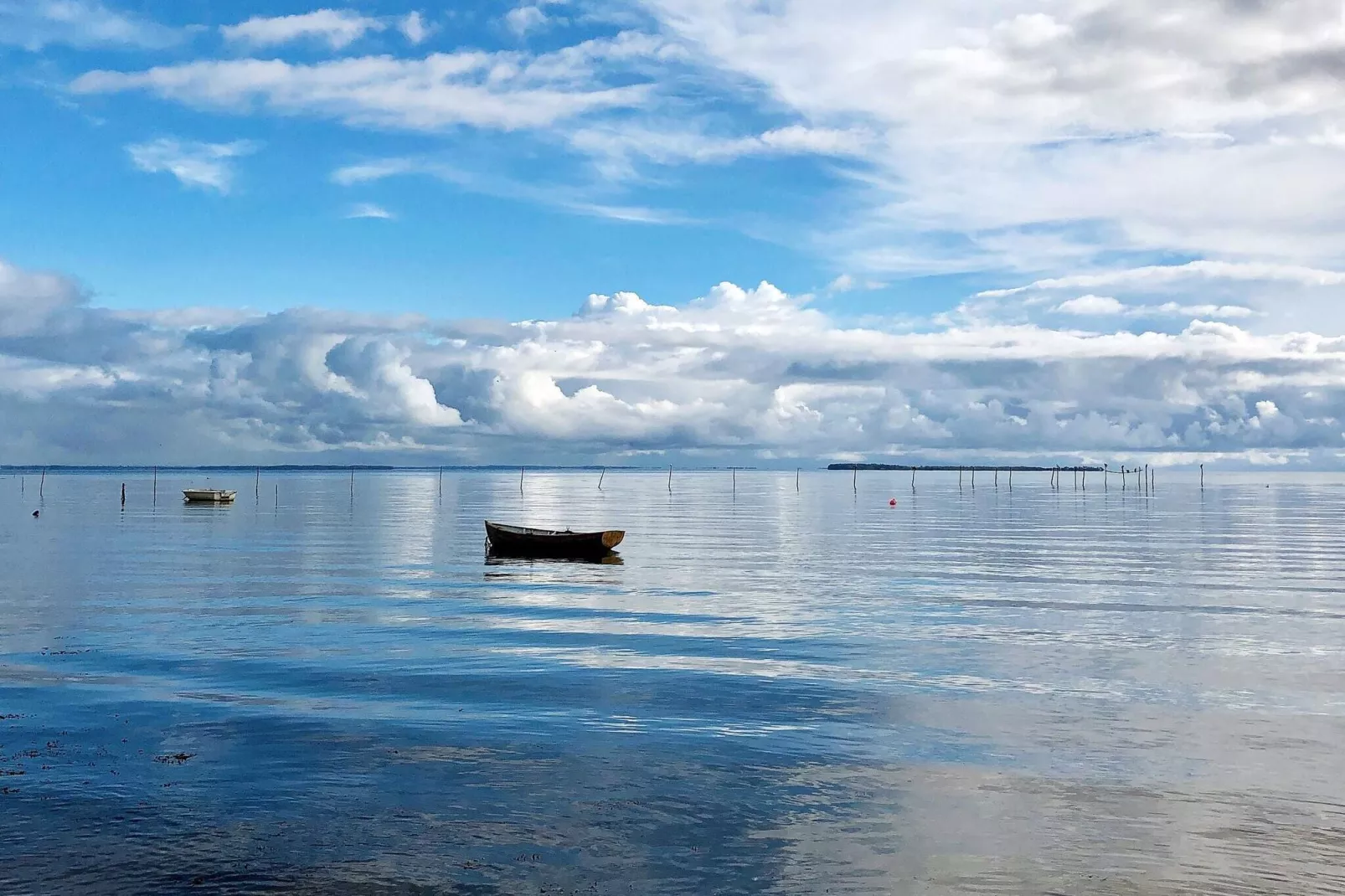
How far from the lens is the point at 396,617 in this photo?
39875 millimetres

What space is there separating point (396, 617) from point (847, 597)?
19398 mm

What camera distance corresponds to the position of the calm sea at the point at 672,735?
49.3ft

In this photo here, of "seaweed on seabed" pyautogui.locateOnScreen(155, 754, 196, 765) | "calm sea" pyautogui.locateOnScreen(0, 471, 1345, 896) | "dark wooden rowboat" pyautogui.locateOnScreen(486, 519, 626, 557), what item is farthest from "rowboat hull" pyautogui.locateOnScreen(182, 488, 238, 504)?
"seaweed on seabed" pyautogui.locateOnScreen(155, 754, 196, 765)

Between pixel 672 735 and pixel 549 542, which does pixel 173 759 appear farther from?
pixel 549 542

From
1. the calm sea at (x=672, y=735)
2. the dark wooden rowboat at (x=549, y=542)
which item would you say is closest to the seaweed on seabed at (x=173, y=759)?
the calm sea at (x=672, y=735)

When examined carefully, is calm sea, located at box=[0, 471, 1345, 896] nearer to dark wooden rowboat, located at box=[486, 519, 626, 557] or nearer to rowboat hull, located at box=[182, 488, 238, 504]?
dark wooden rowboat, located at box=[486, 519, 626, 557]

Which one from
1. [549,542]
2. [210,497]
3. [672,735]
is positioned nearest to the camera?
[672,735]

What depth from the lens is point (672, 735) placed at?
22078 mm

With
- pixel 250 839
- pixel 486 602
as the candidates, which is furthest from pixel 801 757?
pixel 486 602

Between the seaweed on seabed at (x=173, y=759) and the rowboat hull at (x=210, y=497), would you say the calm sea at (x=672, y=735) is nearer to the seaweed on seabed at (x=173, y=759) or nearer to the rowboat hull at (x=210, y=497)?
the seaweed on seabed at (x=173, y=759)

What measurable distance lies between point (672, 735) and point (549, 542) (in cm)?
4717

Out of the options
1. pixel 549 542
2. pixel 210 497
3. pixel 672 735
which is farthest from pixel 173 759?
pixel 210 497

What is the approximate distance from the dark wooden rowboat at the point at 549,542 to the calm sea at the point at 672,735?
14.3 m

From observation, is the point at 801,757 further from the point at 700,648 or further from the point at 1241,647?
the point at 1241,647
